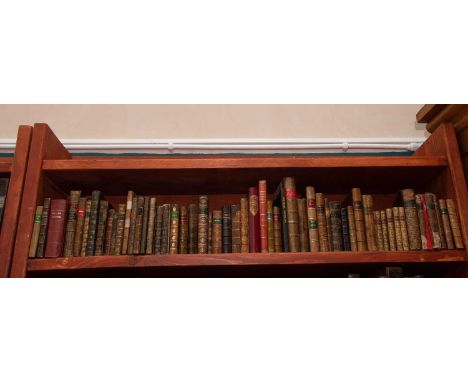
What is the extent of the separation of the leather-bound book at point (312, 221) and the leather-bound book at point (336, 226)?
62 mm

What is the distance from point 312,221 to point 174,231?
16.6 inches

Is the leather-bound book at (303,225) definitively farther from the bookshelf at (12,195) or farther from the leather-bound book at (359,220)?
the bookshelf at (12,195)

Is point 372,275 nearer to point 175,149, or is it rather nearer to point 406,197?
point 406,197

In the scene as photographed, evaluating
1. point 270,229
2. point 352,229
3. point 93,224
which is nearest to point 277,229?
point 270,229

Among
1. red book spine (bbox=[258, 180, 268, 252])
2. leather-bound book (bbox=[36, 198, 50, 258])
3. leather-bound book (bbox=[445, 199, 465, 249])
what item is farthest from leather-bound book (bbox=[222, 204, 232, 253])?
leather-bound book (bbox=[445, 199, 465, 249])

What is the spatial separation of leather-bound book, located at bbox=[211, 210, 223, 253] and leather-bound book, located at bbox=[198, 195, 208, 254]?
2 centimetres

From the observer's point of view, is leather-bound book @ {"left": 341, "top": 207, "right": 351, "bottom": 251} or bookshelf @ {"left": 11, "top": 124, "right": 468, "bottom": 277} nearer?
bookshelf @ {"left": 11, "top": 124, "right": 468, "bottom": 277}

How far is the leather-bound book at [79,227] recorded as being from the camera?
113 centimetres

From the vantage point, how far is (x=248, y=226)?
1163 mm

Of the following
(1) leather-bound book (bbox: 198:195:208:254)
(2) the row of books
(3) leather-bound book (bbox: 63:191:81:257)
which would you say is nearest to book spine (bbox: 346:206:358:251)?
(2) the row of books

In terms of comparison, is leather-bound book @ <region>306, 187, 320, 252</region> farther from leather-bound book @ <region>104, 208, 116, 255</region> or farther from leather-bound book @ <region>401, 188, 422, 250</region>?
leather-bound book @ <region>104, 208, 116, 255</region>

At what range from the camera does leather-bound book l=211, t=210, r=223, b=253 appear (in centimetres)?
115

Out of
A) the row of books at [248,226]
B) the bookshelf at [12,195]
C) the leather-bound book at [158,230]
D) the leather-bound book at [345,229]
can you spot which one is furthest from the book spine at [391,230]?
the bookshelf at [12,195]

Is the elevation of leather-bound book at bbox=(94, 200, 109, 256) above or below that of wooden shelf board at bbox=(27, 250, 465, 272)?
above
